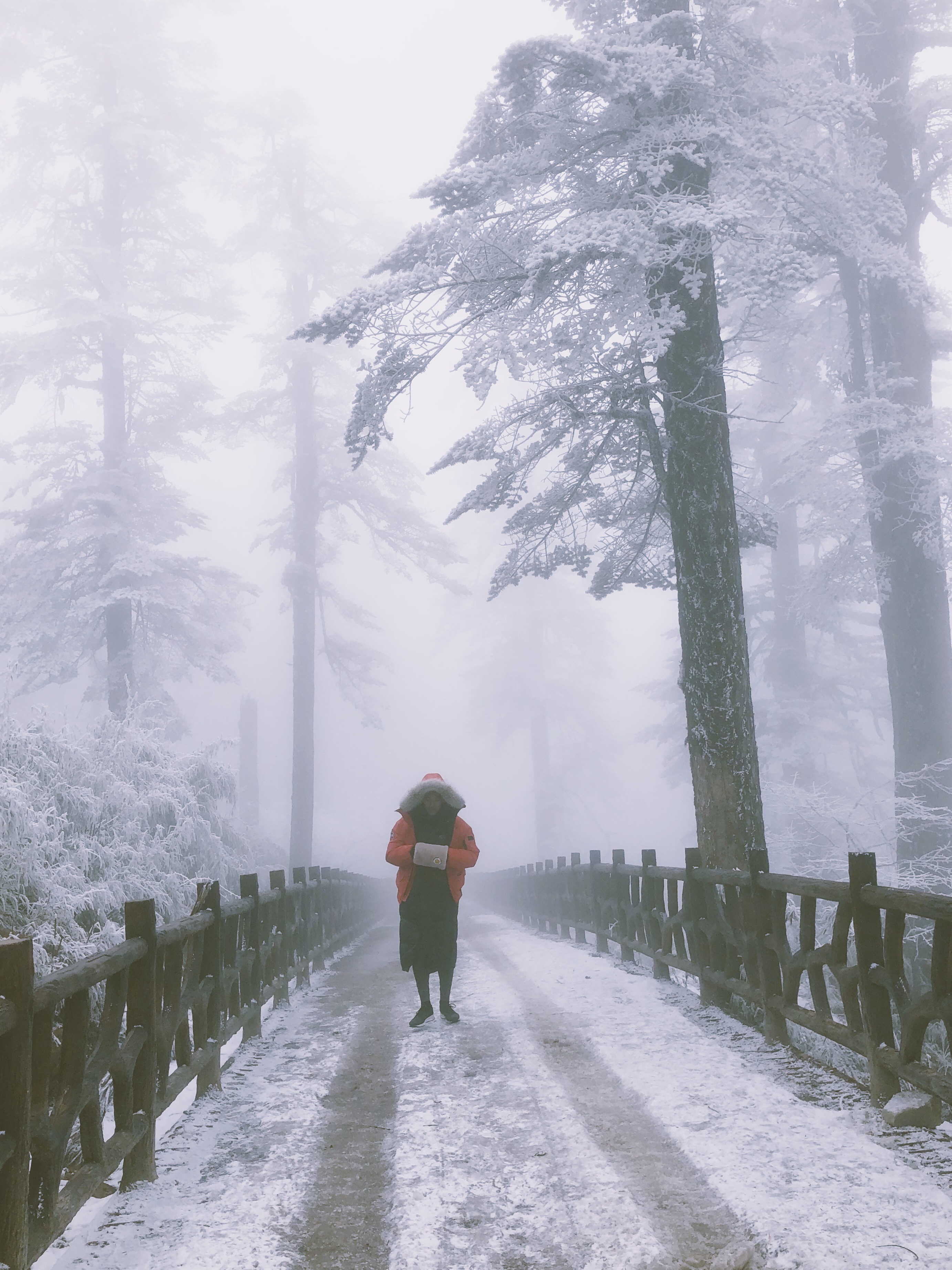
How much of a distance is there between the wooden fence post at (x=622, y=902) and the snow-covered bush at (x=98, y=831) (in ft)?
15.3

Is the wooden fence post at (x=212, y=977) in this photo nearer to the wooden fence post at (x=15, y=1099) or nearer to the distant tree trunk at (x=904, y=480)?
the wooden fence post at (x=15, y=1099)

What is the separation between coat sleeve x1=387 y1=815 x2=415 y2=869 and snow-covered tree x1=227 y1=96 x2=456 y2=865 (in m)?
16.4

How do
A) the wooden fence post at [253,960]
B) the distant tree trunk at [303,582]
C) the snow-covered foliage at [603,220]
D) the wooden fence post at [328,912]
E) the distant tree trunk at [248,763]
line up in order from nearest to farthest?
the wooden fence post at [253,960] < the snow-covered foliage at [603,220] < the wooden fence post at [328,912] < the distant tree trunk at [303,582] < the distant tree trunk at [248,763]

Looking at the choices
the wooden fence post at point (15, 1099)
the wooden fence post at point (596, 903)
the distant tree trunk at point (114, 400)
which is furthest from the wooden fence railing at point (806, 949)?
the distant tree trunk at point (114, 400)

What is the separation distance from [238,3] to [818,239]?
2237 cm

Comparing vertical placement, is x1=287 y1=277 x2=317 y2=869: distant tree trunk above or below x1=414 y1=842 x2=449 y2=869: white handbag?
above

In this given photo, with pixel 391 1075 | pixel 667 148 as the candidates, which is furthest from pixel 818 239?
pixel 391 1075

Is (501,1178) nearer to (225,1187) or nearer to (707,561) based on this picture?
(225,1187)

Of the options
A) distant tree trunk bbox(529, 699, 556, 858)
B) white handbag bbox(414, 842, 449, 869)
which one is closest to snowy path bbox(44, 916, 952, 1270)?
white handbag bbox(414, 842, 449, 869)

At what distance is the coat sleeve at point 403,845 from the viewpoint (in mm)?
6820

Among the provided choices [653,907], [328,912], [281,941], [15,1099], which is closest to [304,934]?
[281,941]

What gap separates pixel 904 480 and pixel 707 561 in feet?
20.6

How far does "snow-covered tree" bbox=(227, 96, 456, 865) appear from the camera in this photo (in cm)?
2369

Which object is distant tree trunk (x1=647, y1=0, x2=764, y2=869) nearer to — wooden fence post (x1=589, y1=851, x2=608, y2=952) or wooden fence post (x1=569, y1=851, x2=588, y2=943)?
wooden fence post (x1=589, y1=851, x2=608, y2=952)
